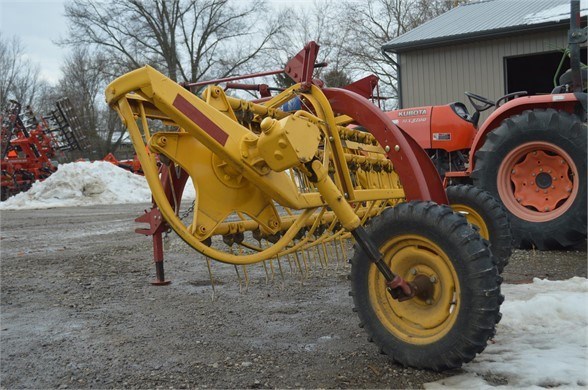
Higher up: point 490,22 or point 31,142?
point 490,22

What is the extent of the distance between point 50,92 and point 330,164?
45.1m

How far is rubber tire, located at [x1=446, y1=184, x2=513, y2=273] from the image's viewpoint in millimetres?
4176

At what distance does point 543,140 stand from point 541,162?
29cm

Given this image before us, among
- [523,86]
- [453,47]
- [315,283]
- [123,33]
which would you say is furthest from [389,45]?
[123,33]

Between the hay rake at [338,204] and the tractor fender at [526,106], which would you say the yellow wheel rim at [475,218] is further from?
the tractor fender at [526,106]

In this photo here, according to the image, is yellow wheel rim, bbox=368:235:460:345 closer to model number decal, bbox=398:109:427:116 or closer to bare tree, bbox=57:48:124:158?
model number decal, bbox=398:109:427:116

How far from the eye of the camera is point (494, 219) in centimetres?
424

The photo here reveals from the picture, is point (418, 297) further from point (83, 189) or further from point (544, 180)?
point (83, 189)

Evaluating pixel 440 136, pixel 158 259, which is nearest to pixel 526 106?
pixel 440 136

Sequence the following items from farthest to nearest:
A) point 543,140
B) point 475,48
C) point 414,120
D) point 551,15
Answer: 1. point 475,48
2. point 551,15
3. point 414,120
4. point 543,140

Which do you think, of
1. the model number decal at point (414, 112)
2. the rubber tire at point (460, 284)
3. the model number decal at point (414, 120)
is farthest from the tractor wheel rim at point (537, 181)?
the rubber tire at point (460, 284)

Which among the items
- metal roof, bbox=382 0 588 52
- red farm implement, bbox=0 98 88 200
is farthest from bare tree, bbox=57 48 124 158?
metal roof, bbox=382 0 588 52

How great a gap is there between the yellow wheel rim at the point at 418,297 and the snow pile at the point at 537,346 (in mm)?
255

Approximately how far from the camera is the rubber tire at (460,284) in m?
2.44
